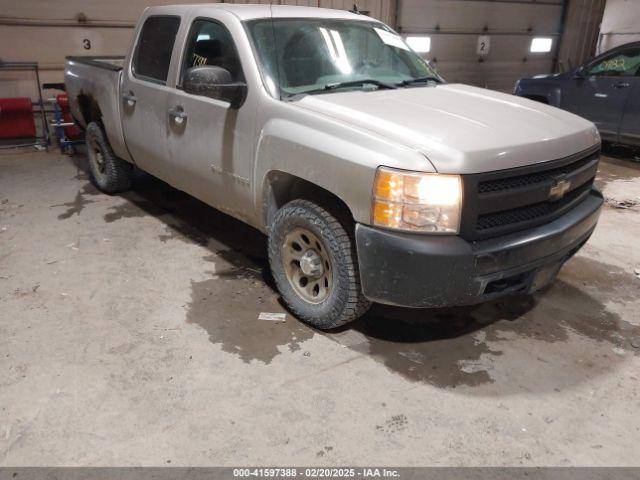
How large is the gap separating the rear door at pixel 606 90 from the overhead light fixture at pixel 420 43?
4009 millimetres

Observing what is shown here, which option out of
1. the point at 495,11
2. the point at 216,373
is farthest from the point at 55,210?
the point at 495,11

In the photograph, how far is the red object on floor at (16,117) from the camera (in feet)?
24.8

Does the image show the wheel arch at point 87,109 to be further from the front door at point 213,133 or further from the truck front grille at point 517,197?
the truck front grille at point 517,197

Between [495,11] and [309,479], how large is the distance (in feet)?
40.0

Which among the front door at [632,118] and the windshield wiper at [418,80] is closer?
the windshield wiper at [418,80]

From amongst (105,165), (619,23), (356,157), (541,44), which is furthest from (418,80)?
(619,23)

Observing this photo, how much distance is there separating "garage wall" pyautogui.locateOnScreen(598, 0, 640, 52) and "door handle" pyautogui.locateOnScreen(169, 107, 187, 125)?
14.0 meters

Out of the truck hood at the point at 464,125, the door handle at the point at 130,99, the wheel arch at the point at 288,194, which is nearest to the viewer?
the truck hood at the point at 464,125

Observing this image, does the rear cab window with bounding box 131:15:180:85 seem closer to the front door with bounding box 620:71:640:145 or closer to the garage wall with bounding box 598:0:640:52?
the front door with bounding box 620:71:640:145

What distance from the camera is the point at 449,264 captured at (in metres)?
2.49

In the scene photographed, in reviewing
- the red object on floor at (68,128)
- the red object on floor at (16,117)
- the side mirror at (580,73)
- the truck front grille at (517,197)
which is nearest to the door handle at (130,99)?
the truck front grille at (517,197)

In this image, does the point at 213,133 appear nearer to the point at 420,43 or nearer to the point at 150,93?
the point at 150,93

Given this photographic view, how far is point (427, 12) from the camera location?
36.2 ft

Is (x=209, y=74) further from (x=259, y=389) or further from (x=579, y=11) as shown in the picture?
(x=579, y=11)
